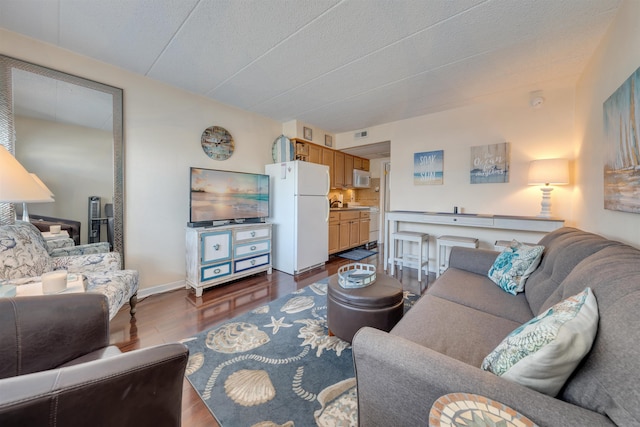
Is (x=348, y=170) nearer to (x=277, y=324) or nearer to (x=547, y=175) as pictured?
(x=547, y=175)

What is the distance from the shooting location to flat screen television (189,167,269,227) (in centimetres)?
289

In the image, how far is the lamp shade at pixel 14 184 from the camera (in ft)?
3.53

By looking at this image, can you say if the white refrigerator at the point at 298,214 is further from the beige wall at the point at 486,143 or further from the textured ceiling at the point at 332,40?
the beige wall at the point at 486,143

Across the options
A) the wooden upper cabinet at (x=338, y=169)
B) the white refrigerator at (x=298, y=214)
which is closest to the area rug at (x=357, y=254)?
the white refrigerator at (x=298, y=214)

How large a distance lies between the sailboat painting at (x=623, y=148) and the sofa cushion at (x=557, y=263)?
270 millimetres

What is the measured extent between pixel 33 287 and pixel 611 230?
362cm

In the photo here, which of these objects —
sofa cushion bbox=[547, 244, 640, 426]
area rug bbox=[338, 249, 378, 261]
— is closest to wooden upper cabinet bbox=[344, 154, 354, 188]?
area rug bbox=[338, 249, 378, 261]

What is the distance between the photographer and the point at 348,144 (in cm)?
466

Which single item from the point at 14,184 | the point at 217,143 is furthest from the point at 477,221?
the point at 14,184

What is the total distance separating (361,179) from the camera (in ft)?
18.1

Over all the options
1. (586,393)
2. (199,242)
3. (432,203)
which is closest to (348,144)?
(432,203)

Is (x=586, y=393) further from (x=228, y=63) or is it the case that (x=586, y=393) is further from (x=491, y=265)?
(x=228, y=63)

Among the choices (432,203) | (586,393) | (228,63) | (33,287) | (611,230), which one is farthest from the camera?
(432,203)

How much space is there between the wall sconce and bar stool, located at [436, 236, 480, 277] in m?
0.78
